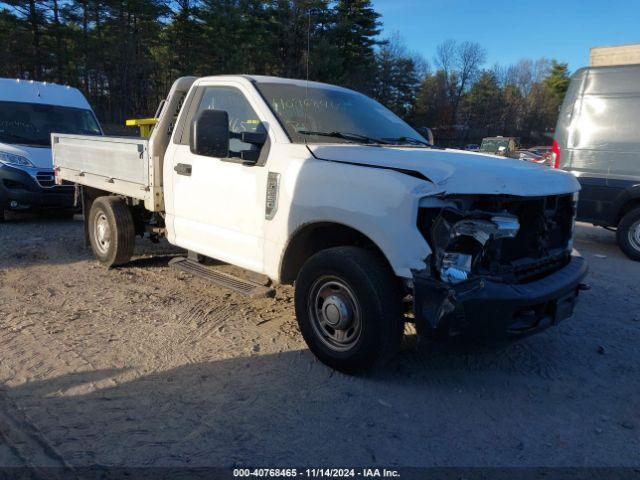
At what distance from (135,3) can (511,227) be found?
33.9 m

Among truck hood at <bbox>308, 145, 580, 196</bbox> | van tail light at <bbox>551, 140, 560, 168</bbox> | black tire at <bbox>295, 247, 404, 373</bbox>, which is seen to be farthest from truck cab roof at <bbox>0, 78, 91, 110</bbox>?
van tail light at <bbox>551, 140, 560, 168</bbox>

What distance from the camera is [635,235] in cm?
751

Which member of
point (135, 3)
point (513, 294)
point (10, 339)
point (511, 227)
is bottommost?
point (10, 339)

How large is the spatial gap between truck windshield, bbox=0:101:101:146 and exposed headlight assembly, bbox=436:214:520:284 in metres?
8.75

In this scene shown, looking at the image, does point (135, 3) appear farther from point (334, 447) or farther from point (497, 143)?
point (334, 447)

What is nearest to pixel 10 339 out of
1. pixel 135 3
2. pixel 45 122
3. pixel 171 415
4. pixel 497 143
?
pixel 171 415

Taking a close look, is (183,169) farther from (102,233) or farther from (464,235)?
(464,235)

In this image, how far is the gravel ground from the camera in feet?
9.14

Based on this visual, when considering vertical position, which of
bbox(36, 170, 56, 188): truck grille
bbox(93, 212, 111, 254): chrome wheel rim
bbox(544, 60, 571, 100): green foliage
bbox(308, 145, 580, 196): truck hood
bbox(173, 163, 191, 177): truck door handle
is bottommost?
bbox(93, 212, 111, 254): chrome wheel rim

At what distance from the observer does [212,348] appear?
13.3 feet

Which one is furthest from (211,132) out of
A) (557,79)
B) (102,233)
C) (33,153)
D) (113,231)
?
(557,79)

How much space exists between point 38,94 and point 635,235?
10645 millimetres

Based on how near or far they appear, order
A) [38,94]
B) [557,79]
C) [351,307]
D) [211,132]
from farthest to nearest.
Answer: [557,79], [38,94], [211,132], [351,307]

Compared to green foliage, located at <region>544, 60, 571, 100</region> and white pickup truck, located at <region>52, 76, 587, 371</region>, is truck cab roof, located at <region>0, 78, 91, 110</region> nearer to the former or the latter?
white pickup truck, located at <region>52, 76, 587, 371</region>
